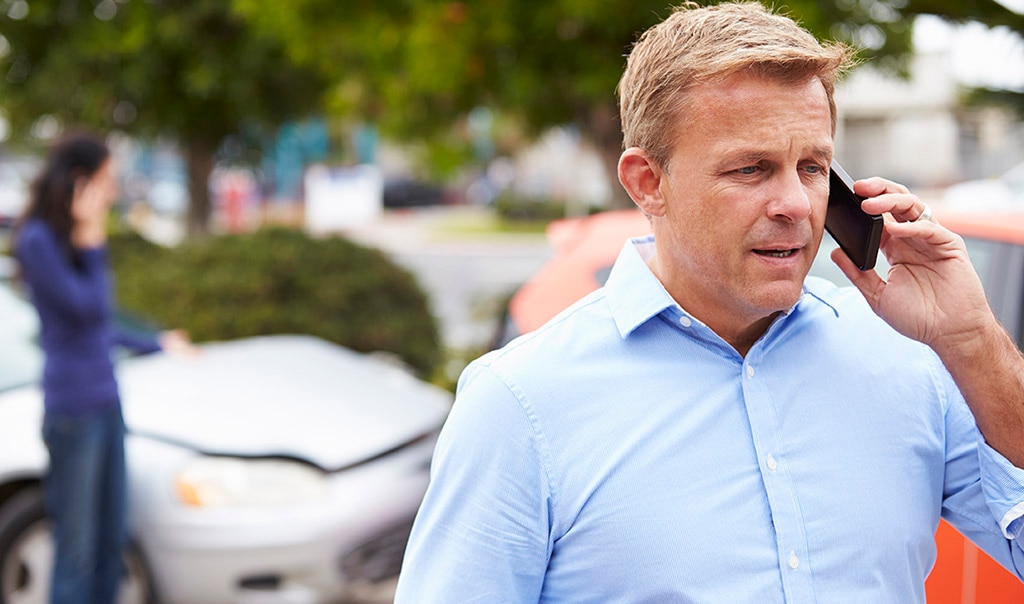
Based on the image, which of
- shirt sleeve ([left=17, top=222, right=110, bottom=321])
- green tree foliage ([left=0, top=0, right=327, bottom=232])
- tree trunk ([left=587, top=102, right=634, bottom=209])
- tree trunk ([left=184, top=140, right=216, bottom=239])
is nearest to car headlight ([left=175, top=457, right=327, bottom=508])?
shirt sleeve ([left=17, top=222, right=110, bottom=321])

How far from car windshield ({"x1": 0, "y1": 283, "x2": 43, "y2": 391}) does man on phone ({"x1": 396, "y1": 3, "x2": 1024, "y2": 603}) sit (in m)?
3.51

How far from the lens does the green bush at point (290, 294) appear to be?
7293mm

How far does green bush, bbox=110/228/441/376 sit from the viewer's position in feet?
23.9

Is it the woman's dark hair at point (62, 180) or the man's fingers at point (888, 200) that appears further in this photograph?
the woman's dark hair at point (62, 180)

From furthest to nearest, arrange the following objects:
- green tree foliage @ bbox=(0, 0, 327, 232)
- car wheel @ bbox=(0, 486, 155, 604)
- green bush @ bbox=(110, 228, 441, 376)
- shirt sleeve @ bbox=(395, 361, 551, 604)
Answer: green tree foliage @ bbox=(0, 0, 327, 232)
green bush @ bbox=(110, 228, 441, 376)
car wheel @ bbox=(0, 486, 155, 604)
shirt sleeve @ bbox=(395, 361, 551, 604)

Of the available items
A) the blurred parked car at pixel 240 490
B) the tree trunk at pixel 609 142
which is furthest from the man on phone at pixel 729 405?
the tree trunk at pixel 609 142

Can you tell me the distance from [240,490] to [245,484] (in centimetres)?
3

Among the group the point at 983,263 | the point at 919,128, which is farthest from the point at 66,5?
the point at 919,128

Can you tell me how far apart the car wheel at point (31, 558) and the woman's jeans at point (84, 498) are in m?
0.22

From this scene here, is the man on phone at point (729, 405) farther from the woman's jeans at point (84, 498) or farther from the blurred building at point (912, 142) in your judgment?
the blurred building at point (912, 142)

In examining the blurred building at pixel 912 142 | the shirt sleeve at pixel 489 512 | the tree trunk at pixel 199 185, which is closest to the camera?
the shirt sleeve at pixel 489 512

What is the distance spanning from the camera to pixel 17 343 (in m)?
4.72

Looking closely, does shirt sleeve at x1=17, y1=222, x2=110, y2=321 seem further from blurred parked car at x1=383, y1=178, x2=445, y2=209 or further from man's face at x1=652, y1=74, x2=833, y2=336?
blurred parked car at x1=383, y1=178, x2=445, y2=209

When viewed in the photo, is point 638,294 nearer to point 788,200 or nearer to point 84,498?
point 788,200
